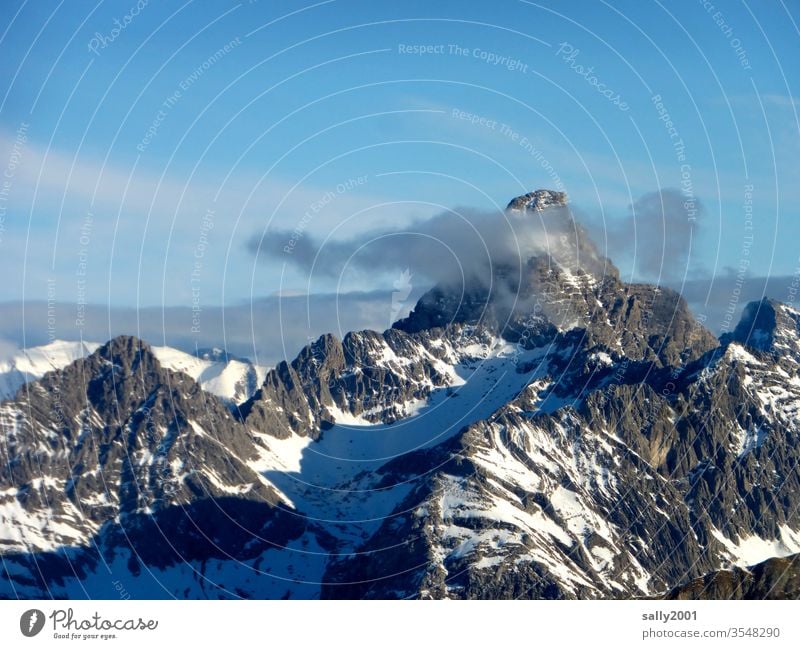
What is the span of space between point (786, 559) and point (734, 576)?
6.96m
